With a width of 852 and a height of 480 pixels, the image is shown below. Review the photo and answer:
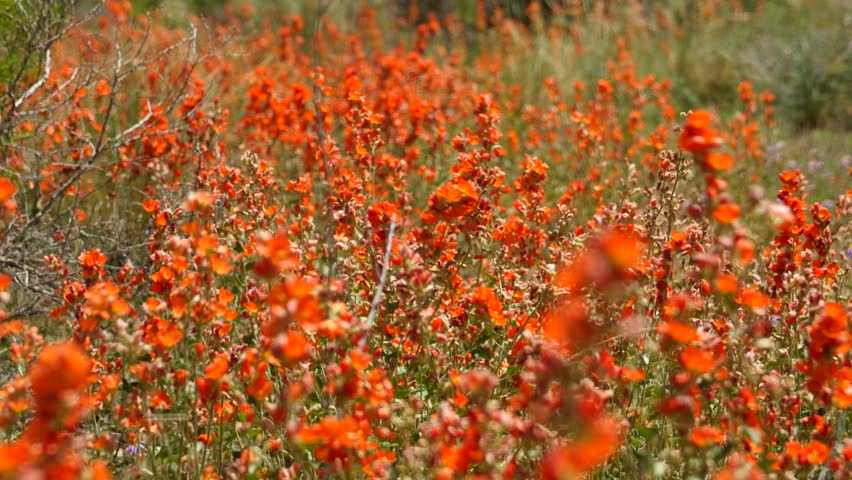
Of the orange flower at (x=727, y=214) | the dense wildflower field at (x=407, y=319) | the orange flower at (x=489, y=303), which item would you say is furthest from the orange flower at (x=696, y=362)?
the orange flower at (x=489, y=303)

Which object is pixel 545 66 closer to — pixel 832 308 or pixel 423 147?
pixel 423 147

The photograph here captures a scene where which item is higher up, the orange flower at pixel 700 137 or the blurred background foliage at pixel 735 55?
the orange flower at pixel 700 137

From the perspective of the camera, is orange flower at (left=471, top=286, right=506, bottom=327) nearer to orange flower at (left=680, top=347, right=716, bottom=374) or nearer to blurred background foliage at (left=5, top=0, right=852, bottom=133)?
orange flower at (left=680, top=347, right=716, bottom=374)

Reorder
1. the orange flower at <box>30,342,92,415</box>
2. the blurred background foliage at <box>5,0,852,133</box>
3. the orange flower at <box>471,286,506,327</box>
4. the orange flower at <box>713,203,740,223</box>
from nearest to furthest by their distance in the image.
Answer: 1. the orange flower at <box>30,342,92,415</box>
2. the orange flower at <box>713,203,740,223</box>
3. the orange flower at <box>471,286,506,327</box>
4. the blurred background foliage at <box>5,0,852,133</box>

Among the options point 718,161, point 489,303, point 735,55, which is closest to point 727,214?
point 718,161

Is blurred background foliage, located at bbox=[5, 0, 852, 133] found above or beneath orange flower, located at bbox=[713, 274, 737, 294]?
beneath

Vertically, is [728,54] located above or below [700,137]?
below

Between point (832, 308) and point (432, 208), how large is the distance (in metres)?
1.17

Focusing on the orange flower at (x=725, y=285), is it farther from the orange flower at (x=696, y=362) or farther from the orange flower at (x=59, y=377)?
the orange flower at (x=59, y=377)

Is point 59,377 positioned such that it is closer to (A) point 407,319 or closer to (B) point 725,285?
(B) point 725,285

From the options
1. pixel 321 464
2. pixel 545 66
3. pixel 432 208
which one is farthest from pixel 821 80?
pixel 321 464

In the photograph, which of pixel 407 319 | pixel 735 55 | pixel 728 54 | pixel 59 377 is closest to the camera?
pixel 59 377

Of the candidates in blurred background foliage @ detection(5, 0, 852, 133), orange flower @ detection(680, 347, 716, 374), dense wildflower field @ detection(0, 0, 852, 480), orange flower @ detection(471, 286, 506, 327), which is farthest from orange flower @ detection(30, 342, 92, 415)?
blurred background foliage @ detection(5, 0, 852, 133)

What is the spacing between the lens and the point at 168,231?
2779 mm
